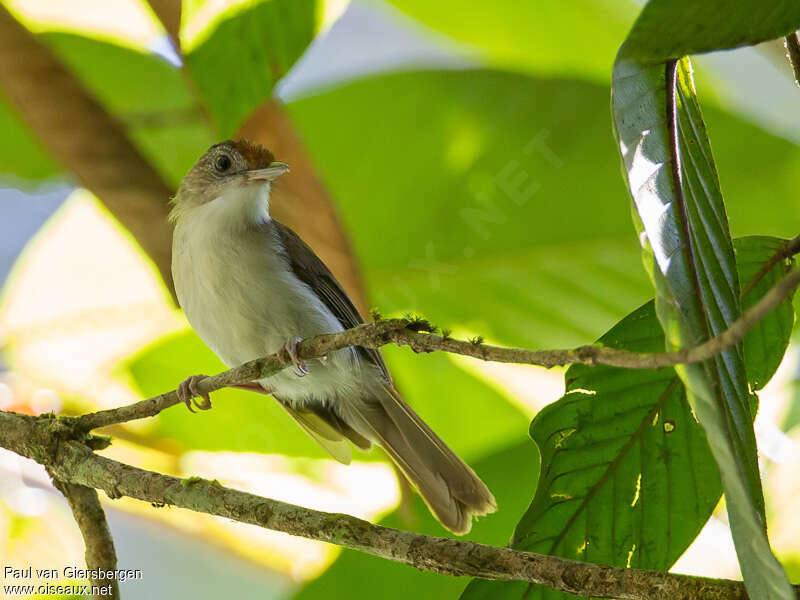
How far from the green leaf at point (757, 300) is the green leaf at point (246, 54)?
853 mm

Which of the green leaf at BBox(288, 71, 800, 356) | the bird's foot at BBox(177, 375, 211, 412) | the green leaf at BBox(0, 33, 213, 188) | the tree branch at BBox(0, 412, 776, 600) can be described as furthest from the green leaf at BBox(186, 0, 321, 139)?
the green leaf at BBox(0, 33, 213, 188)

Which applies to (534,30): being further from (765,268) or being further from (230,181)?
(765,268)

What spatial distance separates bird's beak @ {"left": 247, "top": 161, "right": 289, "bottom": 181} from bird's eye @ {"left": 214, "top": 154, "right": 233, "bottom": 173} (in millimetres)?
259

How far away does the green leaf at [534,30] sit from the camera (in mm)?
3170

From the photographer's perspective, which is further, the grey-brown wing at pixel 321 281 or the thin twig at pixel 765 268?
the grey-brown wing at pixel 321 281

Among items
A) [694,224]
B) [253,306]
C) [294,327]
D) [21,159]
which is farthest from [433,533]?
[21,159]

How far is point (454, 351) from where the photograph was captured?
1245 millimetres

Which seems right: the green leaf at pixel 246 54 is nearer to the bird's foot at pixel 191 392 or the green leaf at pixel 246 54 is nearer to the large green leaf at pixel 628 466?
the bird's foot at pixel 191 392

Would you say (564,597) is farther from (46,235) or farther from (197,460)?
(46,235)

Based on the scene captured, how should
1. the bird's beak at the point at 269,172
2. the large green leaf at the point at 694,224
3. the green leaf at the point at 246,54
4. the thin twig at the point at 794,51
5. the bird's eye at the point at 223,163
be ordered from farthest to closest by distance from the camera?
the bird's eye at the point at 223,163 < the bird's beak at the point at 269,172 < the green leaf at the point at 246,54 < the thin twig at the point at 794,51 < the large green leaf at the point at 694,224

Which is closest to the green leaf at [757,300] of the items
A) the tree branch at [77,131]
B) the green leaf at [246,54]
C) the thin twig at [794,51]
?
the thin twig at [794,51]

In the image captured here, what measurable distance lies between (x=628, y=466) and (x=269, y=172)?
1511 mm

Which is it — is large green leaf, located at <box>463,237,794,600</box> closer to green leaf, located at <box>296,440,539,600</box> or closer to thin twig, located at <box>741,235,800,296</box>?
thin twig, located at <box>741,235,800,296</box>

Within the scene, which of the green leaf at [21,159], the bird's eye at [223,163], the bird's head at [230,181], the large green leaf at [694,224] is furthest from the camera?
the green leaf at [21,159]
